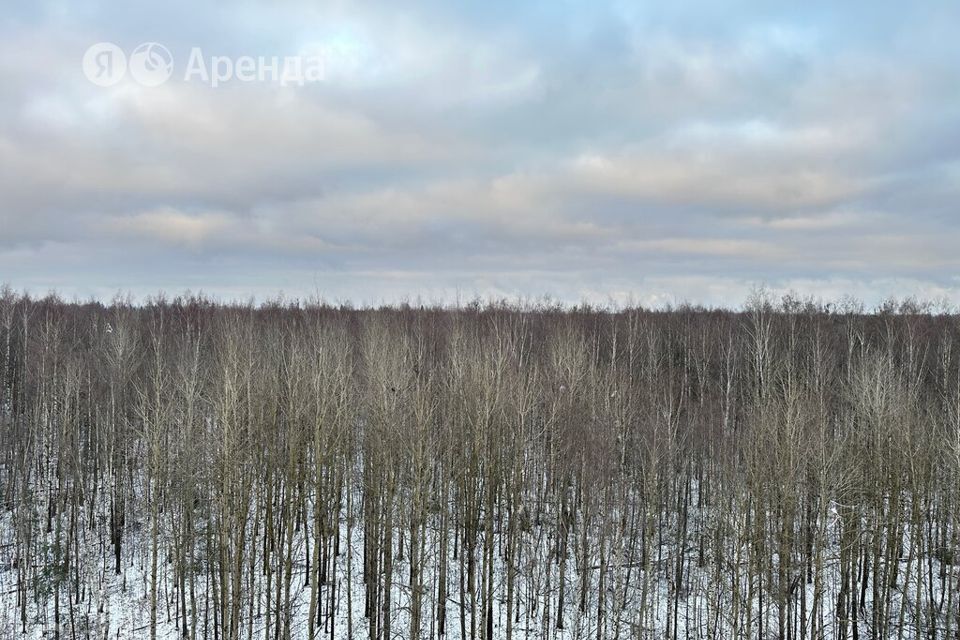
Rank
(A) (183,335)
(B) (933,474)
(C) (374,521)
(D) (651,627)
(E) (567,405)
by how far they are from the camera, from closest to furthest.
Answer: (D) (651,627), (C) (374,521), (B) (933,474), (E) (567,405), (A) (183,335)

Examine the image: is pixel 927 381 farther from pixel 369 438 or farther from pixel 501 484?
pixel 369 438

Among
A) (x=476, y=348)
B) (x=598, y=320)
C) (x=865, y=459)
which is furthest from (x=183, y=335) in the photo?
(x=865, y=459)

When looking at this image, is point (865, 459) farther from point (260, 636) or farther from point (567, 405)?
point (260, 636)

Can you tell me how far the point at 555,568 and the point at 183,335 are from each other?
38270mm

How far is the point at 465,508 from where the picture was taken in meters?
32.0

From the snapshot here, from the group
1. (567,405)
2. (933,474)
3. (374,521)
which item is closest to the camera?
(374,521)

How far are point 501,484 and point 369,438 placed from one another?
782 cm

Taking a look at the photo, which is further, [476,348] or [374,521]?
[476,348]

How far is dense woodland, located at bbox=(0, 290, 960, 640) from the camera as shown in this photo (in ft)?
87.1

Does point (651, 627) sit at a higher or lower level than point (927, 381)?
lower

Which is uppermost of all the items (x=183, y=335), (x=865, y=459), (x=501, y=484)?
(x=183, y=335)

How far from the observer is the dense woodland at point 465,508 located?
26.5 meters

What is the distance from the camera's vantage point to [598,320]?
67.1 metres

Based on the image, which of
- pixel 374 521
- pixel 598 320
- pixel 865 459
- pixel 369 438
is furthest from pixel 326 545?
pixel 598 320
